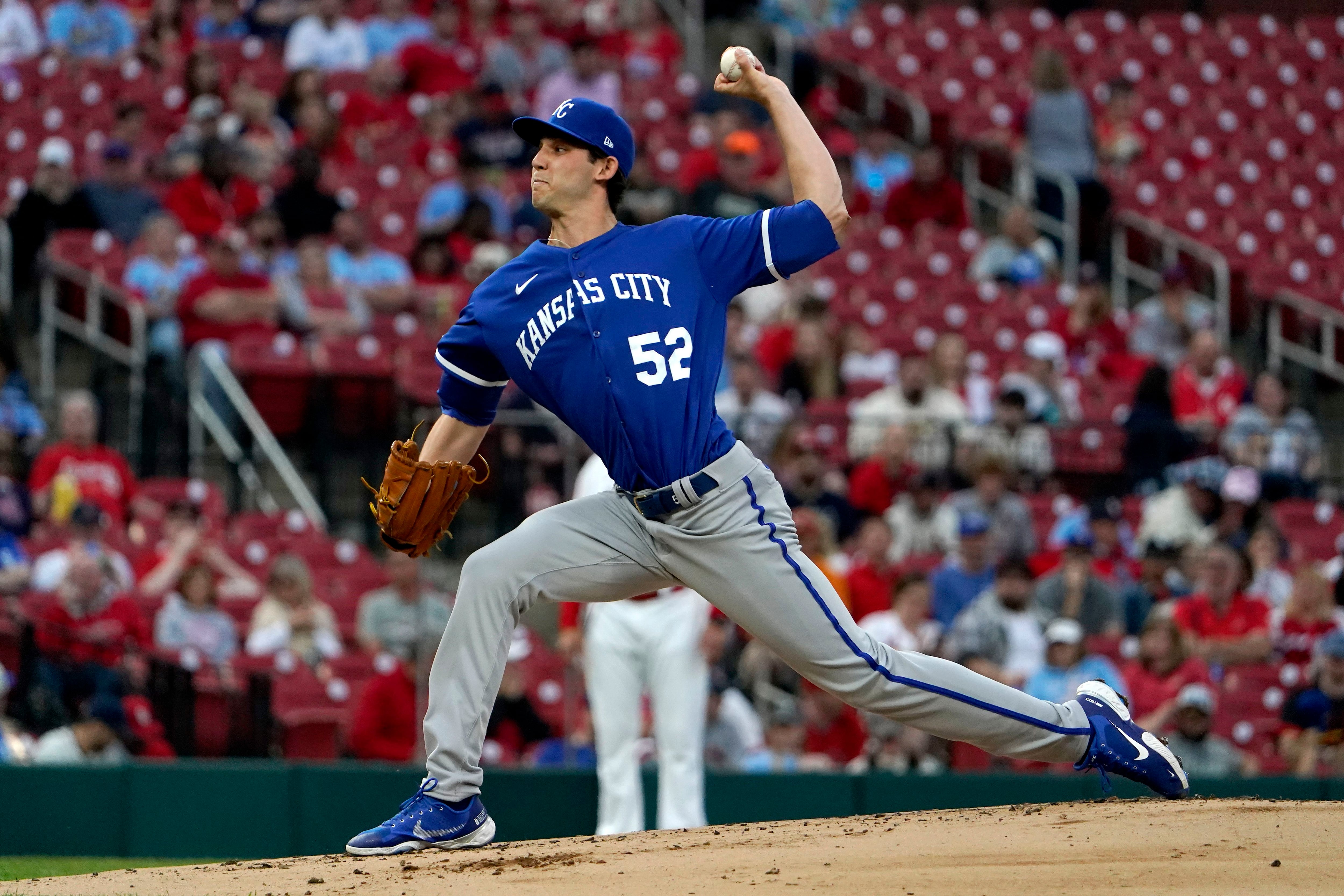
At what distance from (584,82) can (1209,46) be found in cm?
638

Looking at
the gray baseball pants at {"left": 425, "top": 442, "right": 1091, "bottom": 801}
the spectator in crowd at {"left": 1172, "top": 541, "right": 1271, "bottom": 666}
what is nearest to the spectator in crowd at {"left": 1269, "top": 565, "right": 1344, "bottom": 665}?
the spectator in crowd at {"left": 1172, "top": 541, "right": 1271, "bottom": 666}

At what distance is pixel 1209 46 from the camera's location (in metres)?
17.2

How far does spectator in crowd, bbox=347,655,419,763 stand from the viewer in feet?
29.8

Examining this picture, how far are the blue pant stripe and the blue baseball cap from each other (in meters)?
0.95

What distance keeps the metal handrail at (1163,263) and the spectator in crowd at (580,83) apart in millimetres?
4045

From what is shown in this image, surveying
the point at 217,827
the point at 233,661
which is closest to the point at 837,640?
the point at 217,827

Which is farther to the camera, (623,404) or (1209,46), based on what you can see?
(1209,46)

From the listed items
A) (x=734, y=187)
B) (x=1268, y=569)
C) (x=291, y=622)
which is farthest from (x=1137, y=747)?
(x=734, y=187)

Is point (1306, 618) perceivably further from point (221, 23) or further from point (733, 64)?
point (221, 23)

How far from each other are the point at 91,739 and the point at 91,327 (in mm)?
3595

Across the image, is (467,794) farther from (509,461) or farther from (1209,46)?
(1209,46)

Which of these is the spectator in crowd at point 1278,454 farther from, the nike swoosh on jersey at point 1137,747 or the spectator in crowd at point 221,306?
the nike swoosh on jersey at point 1137,747

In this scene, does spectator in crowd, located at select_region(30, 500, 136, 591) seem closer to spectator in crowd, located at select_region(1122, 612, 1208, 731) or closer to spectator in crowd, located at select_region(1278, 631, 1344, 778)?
spectator in crowd, located at select_region(1122, 612, 1208, 731)

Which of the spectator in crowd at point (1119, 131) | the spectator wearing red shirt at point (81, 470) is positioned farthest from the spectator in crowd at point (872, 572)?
the spectator in crowd at point (1119, 131)
